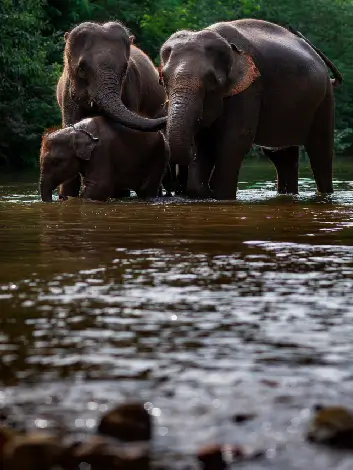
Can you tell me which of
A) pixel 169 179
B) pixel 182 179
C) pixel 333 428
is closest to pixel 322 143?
pixel 169 179

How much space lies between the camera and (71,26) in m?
38.2

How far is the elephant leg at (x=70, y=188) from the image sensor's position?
12.8 metres

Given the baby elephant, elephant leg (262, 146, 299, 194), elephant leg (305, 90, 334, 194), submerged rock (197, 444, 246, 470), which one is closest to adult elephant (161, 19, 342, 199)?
elephant leg (305, 90, 334, 194)

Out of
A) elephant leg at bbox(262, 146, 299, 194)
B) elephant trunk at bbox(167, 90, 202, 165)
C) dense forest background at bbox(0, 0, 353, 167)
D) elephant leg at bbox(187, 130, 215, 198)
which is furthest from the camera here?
dense forest background at bbox(0, 0, 353, 167)

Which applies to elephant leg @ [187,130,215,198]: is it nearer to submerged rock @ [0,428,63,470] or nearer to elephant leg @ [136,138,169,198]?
elephant leg @ [136,138,169,198]

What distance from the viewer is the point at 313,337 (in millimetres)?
3297

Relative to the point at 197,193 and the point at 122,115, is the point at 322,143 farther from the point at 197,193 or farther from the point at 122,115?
the point at 122,115

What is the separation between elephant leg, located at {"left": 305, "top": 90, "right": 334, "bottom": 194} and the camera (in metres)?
14.7

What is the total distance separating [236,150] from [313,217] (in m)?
3.82

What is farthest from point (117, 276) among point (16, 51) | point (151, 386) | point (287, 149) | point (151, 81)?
point (16, 51)

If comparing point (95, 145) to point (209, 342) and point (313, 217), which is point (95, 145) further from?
point (209, 342)

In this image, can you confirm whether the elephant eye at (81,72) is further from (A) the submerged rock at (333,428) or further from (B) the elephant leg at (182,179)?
(A) the submerged rock at (333,428)

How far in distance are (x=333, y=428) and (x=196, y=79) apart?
994 centimetres

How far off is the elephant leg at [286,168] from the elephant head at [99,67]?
304 centimetres
